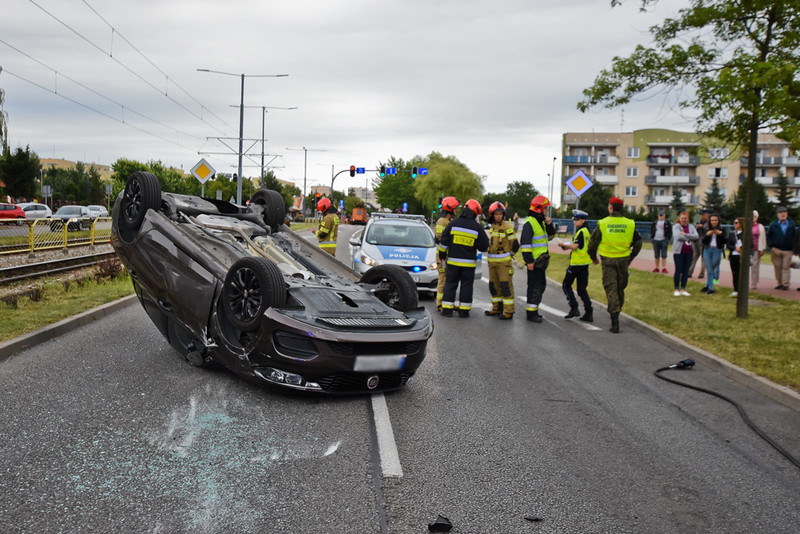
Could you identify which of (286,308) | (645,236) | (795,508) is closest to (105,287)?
(286,308)

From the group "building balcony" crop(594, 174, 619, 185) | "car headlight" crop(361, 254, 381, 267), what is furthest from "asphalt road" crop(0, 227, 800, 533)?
"building balcony" crop(594, 174, 619, 185)

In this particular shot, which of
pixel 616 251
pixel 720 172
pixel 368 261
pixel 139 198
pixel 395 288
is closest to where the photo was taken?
pixel 395 288

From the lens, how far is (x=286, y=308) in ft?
17.5

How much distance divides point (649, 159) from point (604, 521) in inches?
3290

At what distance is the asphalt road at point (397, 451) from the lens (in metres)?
3.41

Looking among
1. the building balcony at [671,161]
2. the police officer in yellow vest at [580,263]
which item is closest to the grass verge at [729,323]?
the police officer in yellow vest at [580,263]

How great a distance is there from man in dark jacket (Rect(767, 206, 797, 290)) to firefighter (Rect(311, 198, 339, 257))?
958 centimetres

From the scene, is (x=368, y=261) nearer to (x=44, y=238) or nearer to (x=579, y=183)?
(x=579, y=183)

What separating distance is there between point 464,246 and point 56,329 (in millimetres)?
5827

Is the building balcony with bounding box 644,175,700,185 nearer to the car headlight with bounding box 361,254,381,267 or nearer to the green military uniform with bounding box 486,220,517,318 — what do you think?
the car headlight with bounding box 361,254,381,267

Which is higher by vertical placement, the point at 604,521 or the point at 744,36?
the point at 744,36

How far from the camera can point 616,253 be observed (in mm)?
10078

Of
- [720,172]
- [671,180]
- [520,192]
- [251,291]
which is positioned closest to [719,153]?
[251,291]

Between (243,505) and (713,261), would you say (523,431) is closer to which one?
(243,505)
